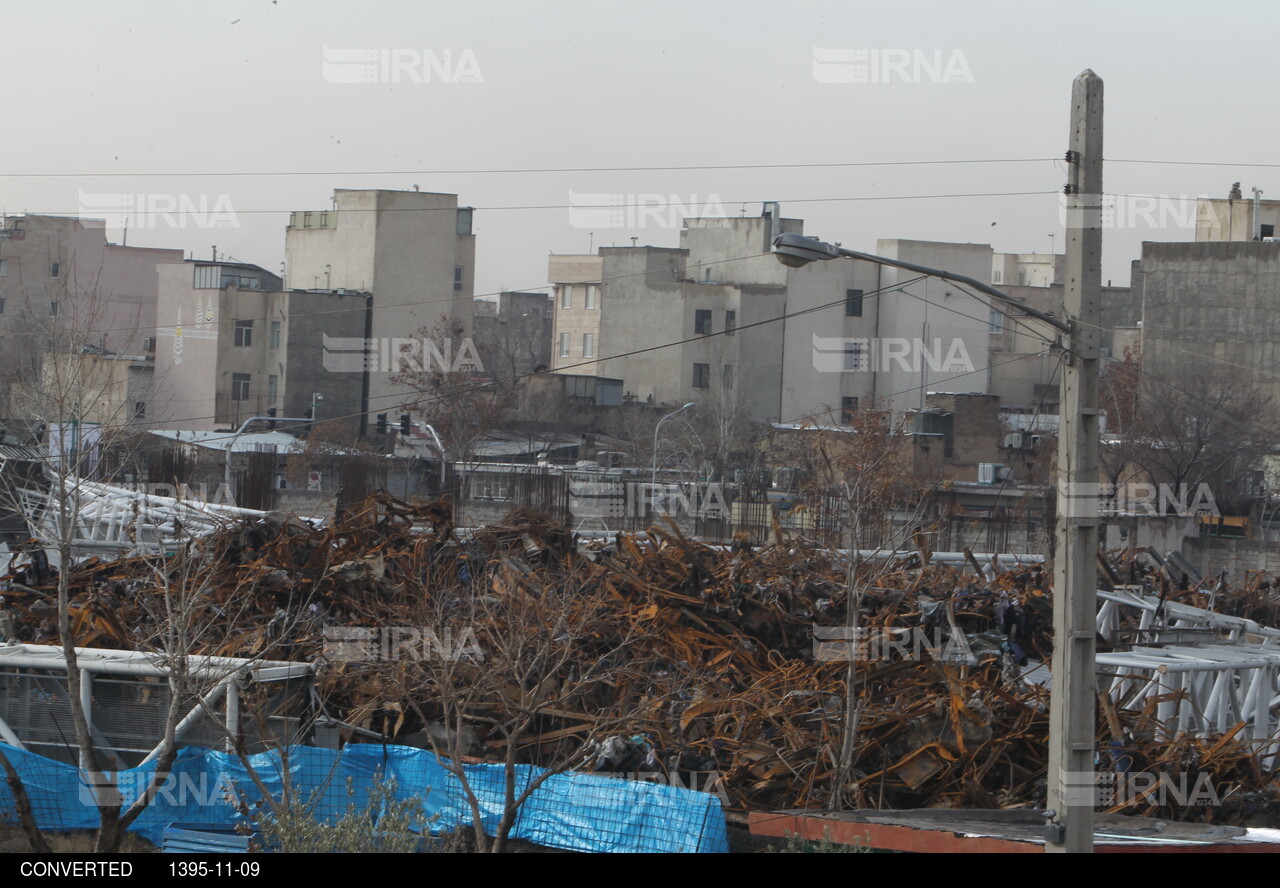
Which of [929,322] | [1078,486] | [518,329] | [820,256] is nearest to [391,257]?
[929,322]

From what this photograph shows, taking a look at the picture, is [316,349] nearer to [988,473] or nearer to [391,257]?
[391,257]

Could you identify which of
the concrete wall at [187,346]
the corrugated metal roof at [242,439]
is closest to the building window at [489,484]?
the corrugated metal roof at [242,439]

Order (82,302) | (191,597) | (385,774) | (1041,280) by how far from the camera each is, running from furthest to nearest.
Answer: (1041,280) < (82,302) < (385,774) < (191,597)

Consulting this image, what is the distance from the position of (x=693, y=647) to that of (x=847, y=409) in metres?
50.9

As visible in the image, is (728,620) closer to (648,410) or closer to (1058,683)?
(1058,683)

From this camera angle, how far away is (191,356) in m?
61.5

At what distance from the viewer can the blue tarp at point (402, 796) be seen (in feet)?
33.9

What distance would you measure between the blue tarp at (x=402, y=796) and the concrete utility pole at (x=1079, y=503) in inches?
140

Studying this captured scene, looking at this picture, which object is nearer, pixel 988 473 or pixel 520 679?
pixel 520 679

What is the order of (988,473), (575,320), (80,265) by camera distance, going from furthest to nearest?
1. (575,320)
2. (80,265)
3. (988,473)

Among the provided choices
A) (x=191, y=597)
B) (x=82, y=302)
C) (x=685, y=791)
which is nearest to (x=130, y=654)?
(x=191, y=597)

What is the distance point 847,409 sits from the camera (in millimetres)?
65438

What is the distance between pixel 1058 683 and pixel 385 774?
630 cm

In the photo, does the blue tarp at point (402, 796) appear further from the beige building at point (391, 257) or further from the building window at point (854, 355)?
the building window at point (854, 355)
